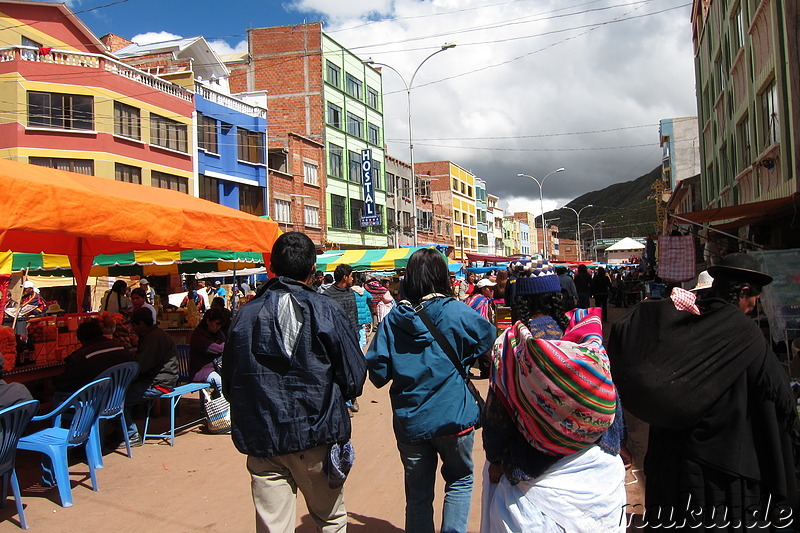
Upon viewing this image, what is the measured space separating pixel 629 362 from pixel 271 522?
190 centimetres

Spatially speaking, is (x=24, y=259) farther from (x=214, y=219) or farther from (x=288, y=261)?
(x=288, y=261)

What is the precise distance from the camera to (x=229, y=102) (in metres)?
30.9

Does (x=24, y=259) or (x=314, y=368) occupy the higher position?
(x=24, y=259)

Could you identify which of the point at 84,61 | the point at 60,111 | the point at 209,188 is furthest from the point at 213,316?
the point at 209,188

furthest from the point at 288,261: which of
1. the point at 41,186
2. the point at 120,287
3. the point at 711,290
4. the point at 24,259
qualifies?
the point at 120,287

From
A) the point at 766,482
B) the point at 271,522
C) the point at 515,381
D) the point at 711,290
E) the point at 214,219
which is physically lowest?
the point at 271,522

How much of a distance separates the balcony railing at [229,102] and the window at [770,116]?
79.2 feet

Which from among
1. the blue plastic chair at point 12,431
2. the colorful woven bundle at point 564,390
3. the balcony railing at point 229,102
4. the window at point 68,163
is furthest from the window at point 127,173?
the colorful woven bundle at point 564,390

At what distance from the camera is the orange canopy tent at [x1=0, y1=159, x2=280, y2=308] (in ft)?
15.4

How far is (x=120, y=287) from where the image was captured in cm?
1174

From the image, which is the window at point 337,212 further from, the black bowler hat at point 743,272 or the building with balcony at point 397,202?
the black bowler hat at point 743,272

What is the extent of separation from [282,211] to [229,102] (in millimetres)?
6862

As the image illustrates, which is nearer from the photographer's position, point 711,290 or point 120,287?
point 711,290

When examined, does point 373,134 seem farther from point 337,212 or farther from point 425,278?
point 425,278
